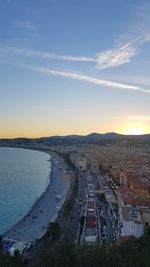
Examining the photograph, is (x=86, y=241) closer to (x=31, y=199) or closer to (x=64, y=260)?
(x=64, y=260)

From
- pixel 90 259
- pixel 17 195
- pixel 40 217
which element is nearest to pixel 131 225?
pixel 90 259

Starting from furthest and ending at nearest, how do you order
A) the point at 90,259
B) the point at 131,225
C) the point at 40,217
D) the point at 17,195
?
the point at 17,195 → the point at 40,217 → the point at 131,225 → the point at 90,259

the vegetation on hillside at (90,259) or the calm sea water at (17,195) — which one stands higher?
the vegetation on hillside at (90,259)

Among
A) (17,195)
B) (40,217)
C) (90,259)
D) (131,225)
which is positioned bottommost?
(40,217)

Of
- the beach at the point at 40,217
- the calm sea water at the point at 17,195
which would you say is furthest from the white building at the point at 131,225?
the calm sea water at the point at 17,195

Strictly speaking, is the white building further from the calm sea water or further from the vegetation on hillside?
the calm sea water

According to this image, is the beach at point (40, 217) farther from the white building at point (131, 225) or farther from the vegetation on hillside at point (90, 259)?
the vegetation on hillside at point (90, 259)

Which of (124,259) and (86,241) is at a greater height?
(124,259)

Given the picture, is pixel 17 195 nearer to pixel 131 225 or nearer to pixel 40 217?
pixel 40 217

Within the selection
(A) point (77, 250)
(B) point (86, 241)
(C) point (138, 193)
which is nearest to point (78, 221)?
(B) point (86, 241)
